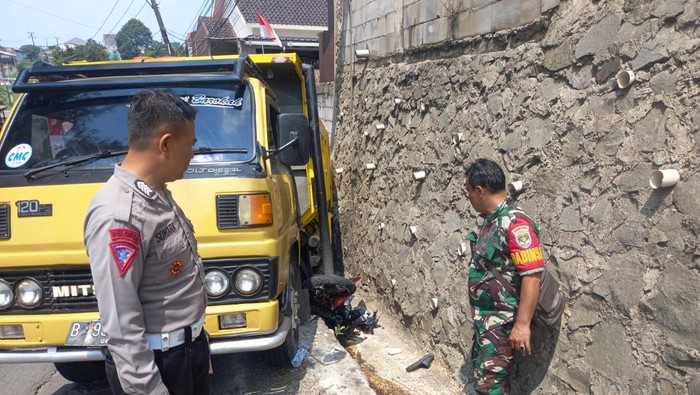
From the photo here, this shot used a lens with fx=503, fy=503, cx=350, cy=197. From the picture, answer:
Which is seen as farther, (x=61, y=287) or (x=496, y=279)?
(x=61, y=287)

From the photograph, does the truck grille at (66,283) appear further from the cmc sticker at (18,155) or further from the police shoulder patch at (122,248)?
the police shoulder patch at (122,248)

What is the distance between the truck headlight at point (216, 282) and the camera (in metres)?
3.01

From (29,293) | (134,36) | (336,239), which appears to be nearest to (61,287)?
(29,293)

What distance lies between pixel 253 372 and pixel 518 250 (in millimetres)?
2331

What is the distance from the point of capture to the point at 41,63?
3699 mm

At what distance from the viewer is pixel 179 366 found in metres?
1.93

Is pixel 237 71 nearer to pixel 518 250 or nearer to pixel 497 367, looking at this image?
pixel 518 250

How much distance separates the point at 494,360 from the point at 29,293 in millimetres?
2732

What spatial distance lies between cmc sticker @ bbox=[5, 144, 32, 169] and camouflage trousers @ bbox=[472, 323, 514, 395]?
3.07 m

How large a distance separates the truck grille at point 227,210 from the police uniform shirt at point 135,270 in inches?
41.7

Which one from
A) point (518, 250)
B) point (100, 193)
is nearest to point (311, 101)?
point (518, 250)

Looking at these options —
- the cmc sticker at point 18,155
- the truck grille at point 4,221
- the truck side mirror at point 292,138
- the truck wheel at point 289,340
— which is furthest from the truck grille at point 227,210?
the cmc sticker at point 18,155

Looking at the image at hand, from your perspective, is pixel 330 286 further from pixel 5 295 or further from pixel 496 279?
pixel 5 295

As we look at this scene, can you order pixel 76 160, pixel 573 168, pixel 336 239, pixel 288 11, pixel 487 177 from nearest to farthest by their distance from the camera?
pixel 487 177, pixel 573 168, pixel 76 160, pixel 336 239, pixel 288 11
